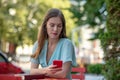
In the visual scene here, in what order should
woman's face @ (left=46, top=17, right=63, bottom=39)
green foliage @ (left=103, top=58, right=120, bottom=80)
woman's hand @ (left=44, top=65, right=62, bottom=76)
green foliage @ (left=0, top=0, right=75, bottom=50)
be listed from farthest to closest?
green foliage @ (left=0, top=0, right=75, bottom=50) → green foliage @ (left=103, top=58, right=120, bottom=80) → woman's face @ (left=46, top=17, right=63, bottom=39) → woman's hand @ (left=44, top=65, right=62, bottom=76)

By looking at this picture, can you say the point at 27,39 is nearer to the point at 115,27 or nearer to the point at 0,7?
the point at 0,7

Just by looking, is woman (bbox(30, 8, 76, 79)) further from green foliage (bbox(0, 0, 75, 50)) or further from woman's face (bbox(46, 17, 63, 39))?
green foliage (bbox(0, 0, 75, 50))

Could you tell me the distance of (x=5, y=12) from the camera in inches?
1326

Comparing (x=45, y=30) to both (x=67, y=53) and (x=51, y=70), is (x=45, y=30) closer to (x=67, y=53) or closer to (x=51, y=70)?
(x=67, y=53)

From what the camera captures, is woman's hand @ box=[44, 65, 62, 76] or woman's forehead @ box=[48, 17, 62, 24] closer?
woman's hand @ box=[44, 65, 62, 76]

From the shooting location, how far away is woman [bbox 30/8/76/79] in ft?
10.1

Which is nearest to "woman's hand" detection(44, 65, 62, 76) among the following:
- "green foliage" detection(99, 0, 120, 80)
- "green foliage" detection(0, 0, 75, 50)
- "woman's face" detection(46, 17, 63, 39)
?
"woman's face" detection(46, 17, 63, 39)

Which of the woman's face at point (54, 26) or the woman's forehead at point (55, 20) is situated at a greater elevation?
the woman's forehead at point (55, 20)

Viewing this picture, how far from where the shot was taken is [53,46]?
3238 mm

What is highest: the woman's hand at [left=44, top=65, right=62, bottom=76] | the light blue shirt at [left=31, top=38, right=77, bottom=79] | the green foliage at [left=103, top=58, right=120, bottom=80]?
the light blue shirt at [left=31, top=38, right=77, bottom=79]

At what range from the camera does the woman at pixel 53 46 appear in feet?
10.1

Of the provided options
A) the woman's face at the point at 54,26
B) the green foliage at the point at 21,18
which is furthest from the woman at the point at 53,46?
the green foliage at the point at 21,18

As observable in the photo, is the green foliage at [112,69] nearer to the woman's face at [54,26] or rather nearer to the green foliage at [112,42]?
the green foliage at [112,42]

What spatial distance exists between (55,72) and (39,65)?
351 millimetres
